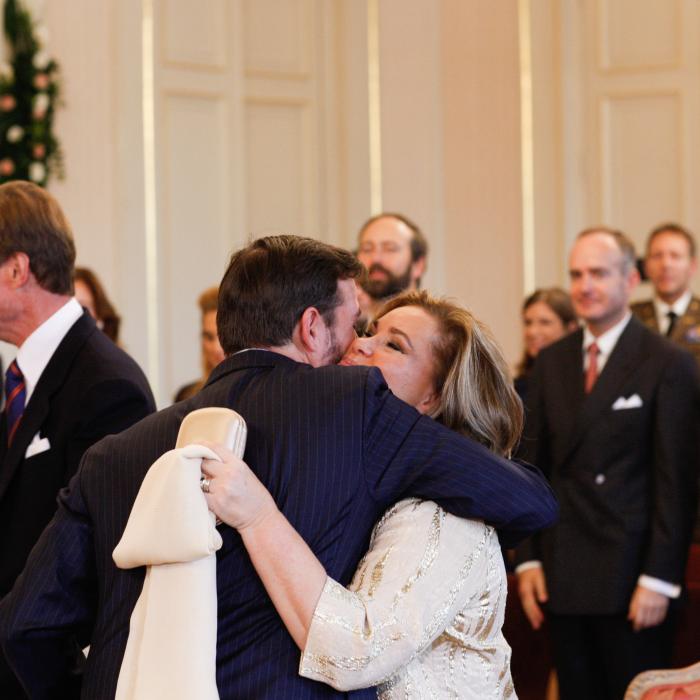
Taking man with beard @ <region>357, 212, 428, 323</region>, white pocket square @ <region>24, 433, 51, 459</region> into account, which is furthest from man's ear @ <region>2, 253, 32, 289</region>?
man with beard @ <region>357, 212, 428, 323</region>

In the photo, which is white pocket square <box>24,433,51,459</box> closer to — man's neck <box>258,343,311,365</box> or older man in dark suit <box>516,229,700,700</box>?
man's neck <box>258,343,311,365</box>

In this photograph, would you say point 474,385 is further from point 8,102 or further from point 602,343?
point 8,102

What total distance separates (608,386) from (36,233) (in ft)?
7.25

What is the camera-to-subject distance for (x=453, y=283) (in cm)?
754

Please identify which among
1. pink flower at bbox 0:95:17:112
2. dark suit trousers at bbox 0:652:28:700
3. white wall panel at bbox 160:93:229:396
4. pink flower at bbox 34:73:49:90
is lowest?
dark suit trousers at bbox 0:652:28:700

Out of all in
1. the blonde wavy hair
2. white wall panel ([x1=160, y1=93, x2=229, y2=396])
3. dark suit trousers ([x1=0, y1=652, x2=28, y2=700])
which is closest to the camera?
the blonde wavy hair

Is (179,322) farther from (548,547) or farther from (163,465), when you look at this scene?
(163,465)

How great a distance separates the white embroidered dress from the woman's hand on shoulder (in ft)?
0.52

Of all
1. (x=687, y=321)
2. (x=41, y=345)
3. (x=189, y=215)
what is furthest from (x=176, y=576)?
(x=189, y=215)

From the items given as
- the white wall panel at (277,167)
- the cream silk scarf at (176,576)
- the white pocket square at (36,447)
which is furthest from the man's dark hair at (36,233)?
the white wall panel at (277,167)

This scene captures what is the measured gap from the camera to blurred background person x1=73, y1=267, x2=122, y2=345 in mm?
5191

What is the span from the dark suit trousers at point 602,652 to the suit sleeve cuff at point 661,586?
0.41 ft

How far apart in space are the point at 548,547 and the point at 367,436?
2.51m

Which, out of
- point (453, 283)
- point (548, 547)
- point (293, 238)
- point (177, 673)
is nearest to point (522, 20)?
point (453, 283)
